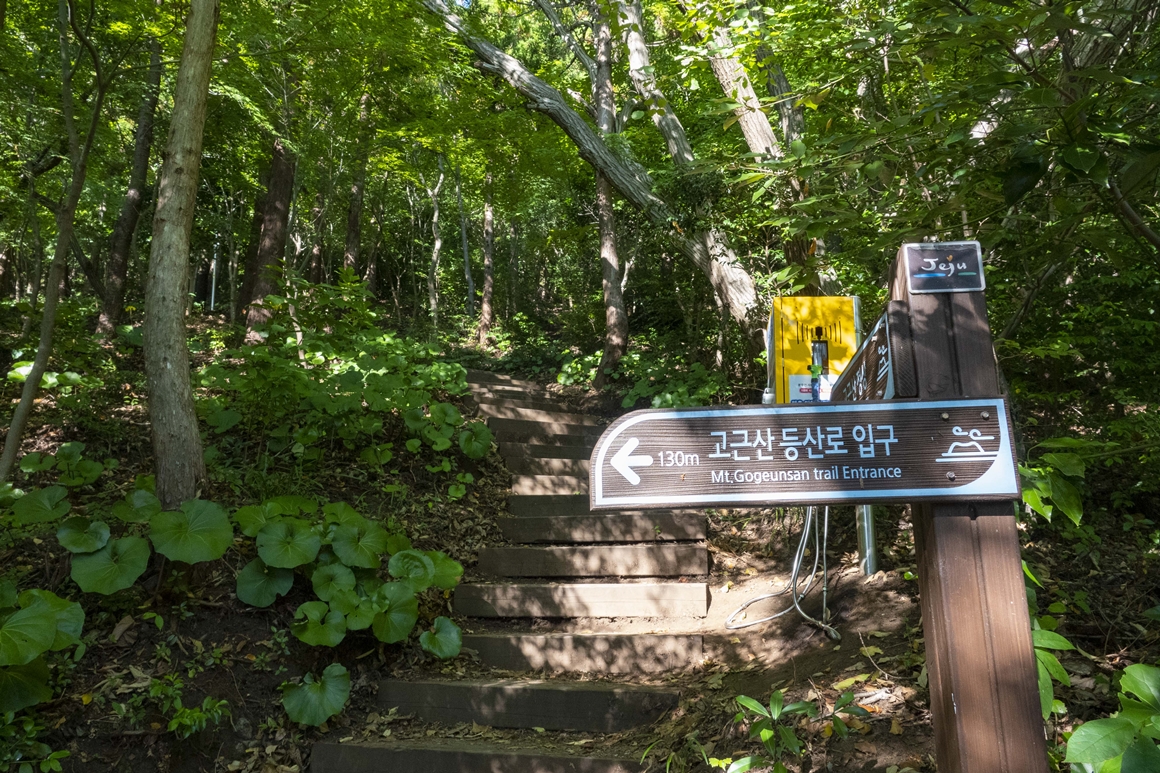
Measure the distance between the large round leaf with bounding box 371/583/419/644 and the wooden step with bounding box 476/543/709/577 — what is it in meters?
1.05

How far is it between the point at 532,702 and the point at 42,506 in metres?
2.58

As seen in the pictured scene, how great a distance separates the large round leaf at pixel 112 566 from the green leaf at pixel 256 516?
434 mm

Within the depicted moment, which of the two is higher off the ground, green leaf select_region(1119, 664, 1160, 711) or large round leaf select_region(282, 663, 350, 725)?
green leaf select_region(1119, 664, 1160, 711)

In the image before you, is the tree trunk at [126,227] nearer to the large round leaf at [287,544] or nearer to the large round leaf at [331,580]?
the large round leaf at [287,544]

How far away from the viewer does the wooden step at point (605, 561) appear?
4.62m

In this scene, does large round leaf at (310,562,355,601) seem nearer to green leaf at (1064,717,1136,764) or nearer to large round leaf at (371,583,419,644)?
large round leaf at (371,583,419,644)

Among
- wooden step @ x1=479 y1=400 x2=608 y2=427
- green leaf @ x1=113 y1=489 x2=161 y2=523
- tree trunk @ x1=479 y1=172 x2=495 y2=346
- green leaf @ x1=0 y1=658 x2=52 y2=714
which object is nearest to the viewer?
green leaf @ x1=0 y1=658 x2=52 y2=714

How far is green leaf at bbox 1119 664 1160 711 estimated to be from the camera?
1.41 metres

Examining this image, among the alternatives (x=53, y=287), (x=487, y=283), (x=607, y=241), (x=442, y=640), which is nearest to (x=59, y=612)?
(x=442, y=640)

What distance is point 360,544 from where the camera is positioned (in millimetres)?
3822

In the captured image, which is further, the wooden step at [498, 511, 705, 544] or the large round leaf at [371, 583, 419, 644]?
the wooden step at [498, 511, 705, 544]

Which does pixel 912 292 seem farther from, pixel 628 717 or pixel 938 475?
pixel 628 717

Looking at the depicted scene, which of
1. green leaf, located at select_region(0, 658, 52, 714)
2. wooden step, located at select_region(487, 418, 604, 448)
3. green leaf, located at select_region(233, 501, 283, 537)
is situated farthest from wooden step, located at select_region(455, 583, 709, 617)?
wooden step, located at select_region(487, 418, 604, 448)

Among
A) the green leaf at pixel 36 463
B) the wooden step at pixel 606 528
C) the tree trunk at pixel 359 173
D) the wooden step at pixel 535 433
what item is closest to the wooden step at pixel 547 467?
the wooden step at pixel 535 433
